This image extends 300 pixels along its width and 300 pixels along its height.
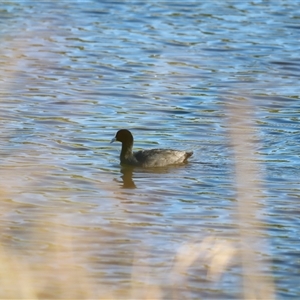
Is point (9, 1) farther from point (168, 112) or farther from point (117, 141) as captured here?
point (117, 141)

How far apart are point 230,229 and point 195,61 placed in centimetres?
852

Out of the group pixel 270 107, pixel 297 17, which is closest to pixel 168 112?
pixel 270 107

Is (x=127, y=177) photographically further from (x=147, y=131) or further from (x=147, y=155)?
(x=147, y=131)

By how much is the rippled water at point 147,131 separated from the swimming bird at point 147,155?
10cm

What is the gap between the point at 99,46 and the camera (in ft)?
57.9

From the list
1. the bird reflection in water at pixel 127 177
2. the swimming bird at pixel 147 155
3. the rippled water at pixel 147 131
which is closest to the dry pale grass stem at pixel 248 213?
the rippled water at pixel 147 131

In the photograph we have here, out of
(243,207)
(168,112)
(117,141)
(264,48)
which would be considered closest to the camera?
(243,207)

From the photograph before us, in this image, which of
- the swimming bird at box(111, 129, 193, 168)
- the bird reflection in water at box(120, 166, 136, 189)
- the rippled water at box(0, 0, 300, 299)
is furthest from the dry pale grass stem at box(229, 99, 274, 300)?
the bird reflection in water at box(120, 166, 136, 189)

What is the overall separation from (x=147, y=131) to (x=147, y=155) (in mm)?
1540

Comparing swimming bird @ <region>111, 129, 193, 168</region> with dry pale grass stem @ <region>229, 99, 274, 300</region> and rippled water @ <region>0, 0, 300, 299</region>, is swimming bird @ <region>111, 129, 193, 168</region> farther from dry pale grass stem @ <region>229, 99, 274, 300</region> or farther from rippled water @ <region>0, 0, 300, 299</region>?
dry pale grass stem @ <region>229, 99, 274, 300</region>

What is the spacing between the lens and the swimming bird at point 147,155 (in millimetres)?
10953

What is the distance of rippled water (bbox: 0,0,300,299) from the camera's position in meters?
7.80

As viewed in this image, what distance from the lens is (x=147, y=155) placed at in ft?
36.5

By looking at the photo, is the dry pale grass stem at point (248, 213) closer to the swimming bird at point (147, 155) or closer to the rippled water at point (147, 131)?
the rippled water at point (147, 131)
